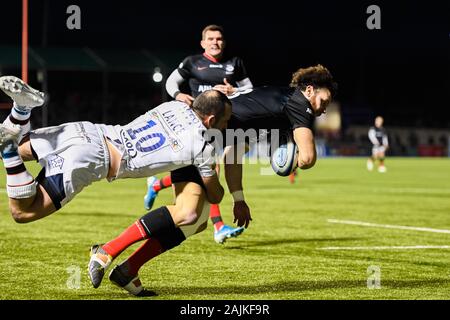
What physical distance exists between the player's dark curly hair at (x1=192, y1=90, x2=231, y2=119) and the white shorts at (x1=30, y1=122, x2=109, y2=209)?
683 millimetres

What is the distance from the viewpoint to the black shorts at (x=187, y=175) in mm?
5941

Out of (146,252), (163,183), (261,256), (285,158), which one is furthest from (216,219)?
(146,252)

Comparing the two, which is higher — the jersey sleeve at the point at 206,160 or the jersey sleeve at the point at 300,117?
the jersey sleeve at the point at 300,117

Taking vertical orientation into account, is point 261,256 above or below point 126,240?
below

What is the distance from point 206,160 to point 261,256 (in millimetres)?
2526

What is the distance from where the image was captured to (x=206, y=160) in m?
5.75

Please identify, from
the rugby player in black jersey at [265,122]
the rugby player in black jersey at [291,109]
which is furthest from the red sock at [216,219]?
the rugby player in black jersey at [291,109]

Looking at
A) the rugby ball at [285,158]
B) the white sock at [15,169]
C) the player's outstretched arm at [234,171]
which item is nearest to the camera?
the white sock at [15,169]

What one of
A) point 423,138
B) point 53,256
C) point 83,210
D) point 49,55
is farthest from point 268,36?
point 53,256

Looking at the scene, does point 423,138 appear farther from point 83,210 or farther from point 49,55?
point 83,210

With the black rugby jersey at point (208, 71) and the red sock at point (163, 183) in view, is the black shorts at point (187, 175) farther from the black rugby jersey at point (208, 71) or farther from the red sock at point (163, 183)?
the red sock at point (163, 183)

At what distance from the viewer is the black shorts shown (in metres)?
5.94

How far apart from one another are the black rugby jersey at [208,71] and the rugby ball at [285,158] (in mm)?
2719

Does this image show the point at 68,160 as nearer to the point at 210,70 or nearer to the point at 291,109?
the point at 291,109
